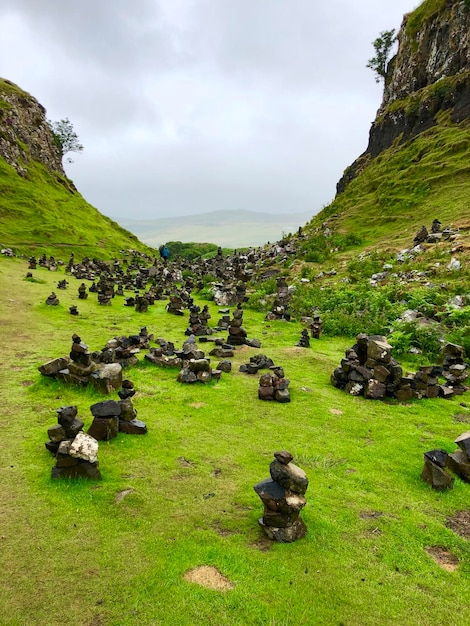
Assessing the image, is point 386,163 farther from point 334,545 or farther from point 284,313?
point 334,545

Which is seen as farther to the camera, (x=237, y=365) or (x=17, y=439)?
(x=237, y=365)

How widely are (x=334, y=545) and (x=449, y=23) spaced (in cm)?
5680

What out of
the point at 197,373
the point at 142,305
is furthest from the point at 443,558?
the point at 142,305

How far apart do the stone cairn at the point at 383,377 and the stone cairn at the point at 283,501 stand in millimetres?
7006

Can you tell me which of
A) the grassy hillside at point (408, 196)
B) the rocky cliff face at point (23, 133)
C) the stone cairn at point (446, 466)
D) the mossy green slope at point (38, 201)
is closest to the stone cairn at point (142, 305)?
the grassy hillside at point (408, 196)

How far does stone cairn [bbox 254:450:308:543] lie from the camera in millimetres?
6160

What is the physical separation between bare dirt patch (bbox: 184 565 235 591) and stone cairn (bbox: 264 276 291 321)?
62.4 ft

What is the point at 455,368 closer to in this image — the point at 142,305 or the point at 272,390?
the point at 272,390

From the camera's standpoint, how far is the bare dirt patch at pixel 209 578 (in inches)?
204

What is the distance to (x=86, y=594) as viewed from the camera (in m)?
4.94

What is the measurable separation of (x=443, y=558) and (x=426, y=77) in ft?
186

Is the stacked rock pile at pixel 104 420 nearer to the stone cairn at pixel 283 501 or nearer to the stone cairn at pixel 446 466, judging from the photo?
the stone cairn at pixel 283 501

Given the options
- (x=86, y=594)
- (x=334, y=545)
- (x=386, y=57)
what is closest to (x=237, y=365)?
(x=334, y=545)

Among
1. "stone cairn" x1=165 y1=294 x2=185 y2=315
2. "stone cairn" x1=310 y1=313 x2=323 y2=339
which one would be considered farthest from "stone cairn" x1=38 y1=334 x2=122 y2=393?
"stone cairn" x1=165 y1=294 x2=185 y2=315
